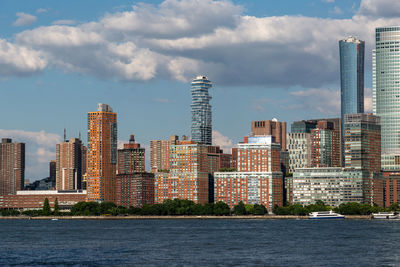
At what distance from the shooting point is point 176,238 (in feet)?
627

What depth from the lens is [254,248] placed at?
511 ft

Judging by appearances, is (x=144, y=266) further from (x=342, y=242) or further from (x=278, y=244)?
(x=342, y=242)

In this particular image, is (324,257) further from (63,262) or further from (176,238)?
(176,238)

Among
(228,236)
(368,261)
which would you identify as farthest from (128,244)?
(368,261)

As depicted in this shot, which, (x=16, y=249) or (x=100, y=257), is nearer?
(x=100, y=257)

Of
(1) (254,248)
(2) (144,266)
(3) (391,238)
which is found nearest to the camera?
(2) (144,266)

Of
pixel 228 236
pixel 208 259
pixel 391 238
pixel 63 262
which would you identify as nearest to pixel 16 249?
pixel 63 262

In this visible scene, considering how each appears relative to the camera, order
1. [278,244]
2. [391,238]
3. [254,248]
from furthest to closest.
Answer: [391,238] → [278,244] → [254,248]

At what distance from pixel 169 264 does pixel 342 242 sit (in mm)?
59080

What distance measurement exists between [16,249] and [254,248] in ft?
152

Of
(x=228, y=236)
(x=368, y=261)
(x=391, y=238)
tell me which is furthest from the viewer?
(x=228, y=236)

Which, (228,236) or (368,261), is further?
(228,236)

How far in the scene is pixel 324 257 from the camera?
136375mm

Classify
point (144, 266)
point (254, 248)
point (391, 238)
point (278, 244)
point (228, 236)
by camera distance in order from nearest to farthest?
1. point (144, 266)
2. point (254, 248)
3. point (278, 244)
4. point (391, 238)
5. point (228, 236)
